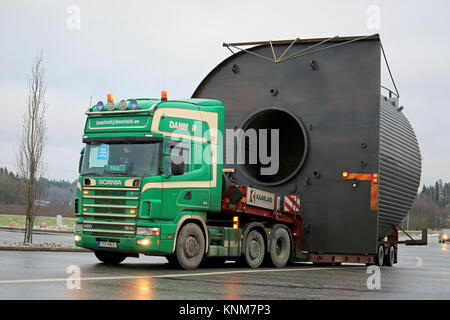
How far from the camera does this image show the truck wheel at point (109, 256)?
14.5 metres

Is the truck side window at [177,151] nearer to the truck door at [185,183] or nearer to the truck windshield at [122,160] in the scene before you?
the truck door at [185,183]

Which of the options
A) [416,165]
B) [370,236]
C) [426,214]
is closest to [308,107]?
[370,236]

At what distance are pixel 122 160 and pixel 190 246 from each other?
7.37 ft

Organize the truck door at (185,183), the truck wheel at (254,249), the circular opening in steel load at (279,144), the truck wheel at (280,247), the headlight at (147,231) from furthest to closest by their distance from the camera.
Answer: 1. the circular opening in steel load at (279,144)
2. the truck wheel at (280,247)
3. the truck wheel at (254,249)
4. the truck door at (185,183)
5. the headlight at (147,231)

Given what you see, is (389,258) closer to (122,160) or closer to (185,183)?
(185,183)

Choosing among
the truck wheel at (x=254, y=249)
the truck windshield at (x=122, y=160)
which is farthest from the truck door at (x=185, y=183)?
the truck wheel at (x=254, y=249)

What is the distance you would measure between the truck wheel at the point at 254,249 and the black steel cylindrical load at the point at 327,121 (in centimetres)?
187

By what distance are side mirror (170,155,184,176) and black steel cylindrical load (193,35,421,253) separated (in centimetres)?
475

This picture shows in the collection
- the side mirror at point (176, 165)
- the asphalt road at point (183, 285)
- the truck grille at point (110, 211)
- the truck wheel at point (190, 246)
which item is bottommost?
the asphalt road at point (183, 285)

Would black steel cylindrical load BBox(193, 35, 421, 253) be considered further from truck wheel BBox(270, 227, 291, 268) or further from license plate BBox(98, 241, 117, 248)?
license plate BBox(98, 241, 117, 248)

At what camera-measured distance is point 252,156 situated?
19.0 metres

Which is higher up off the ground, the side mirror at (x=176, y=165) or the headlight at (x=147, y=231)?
the side mirror at (x=176, y=165)

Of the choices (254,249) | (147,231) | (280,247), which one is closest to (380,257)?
(280,247)
